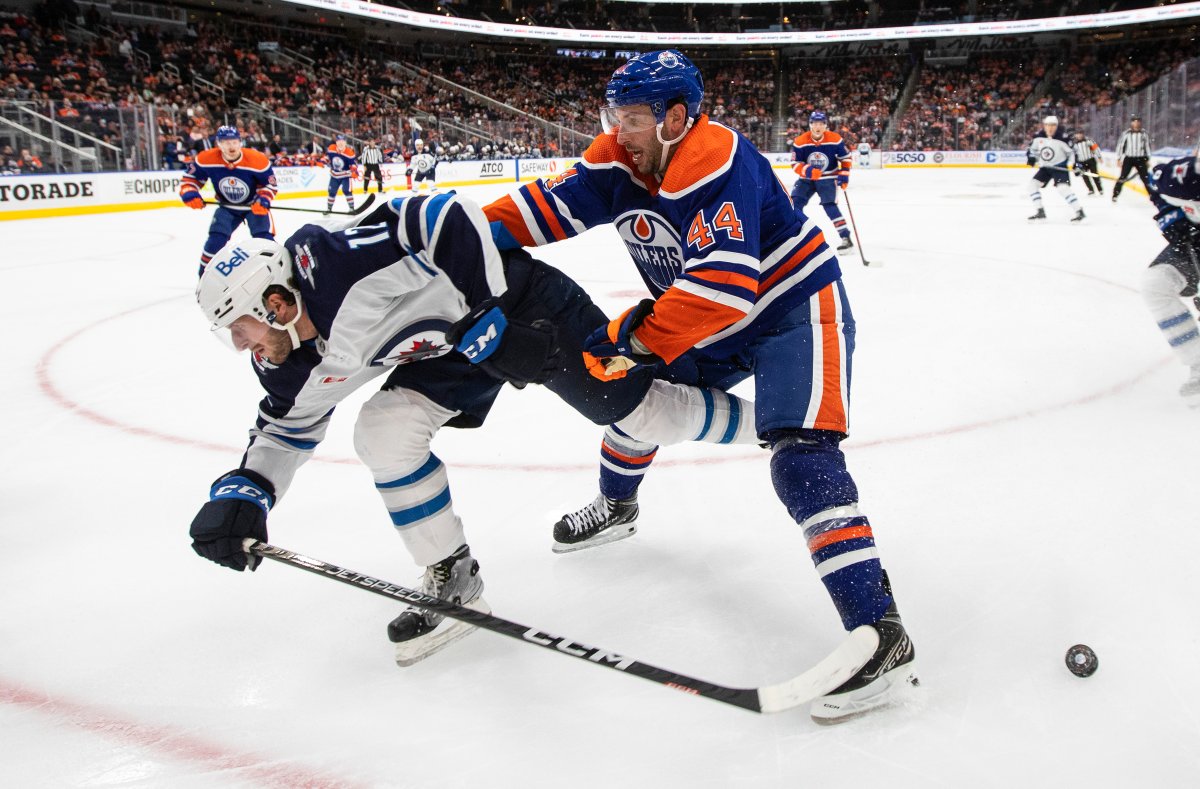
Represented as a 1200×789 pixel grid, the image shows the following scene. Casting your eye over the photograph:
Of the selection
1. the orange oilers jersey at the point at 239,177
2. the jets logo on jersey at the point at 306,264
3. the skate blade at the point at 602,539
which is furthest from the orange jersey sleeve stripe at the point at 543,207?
the orange oilers jersey at the point at 239,177

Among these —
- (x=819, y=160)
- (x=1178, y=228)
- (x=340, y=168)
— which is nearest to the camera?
(x=1178, y=228)

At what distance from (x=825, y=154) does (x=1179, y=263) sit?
4834mm

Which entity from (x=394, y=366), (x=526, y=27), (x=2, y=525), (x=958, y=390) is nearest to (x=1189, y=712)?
(x=394, y=366)

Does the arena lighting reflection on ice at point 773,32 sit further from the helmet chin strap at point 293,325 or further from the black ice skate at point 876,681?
the black ice skate at point 876,681

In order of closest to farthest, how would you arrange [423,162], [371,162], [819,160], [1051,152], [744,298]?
[744,298]
[819,160]
[1051,152]
[423,162]
[371,162]

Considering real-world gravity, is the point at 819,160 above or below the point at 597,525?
above

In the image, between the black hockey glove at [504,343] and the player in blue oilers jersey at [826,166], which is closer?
the black hockey glove at [504,343]

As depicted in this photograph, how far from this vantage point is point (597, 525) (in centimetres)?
237

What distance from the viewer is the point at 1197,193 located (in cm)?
321

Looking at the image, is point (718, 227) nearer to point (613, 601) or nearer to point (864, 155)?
point (613, 601)

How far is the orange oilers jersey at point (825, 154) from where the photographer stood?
7867 millimetres

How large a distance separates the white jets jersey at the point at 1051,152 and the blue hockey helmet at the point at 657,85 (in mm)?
9191

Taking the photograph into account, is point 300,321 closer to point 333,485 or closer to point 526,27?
point 333,485

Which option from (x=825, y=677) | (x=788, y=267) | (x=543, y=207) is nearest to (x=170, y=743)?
(x=825, y=677)
